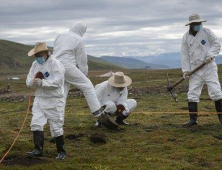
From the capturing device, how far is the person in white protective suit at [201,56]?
12.3m

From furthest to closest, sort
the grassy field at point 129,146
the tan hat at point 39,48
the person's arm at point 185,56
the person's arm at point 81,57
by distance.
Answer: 1. the person's arm at point 185,56
2. the person's arm at point 81,57
3. the tan hat at point 39,48
4. the grassy field at point 129,146

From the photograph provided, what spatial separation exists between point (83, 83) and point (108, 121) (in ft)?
4.51

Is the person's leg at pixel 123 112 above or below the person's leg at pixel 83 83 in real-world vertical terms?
below

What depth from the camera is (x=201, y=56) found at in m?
12.5

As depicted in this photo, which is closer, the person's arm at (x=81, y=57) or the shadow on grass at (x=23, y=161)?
the shadow on grass at (x=23, y=161)

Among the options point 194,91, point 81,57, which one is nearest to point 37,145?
point 81,57

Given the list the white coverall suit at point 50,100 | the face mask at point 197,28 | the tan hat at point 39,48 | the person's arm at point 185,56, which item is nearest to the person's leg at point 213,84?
the person's arm at point 185,56

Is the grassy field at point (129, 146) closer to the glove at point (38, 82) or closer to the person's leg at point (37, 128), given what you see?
the person's leg at point (37, 128)

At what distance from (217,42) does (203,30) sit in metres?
0.54

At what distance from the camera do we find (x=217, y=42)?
40.5 ft

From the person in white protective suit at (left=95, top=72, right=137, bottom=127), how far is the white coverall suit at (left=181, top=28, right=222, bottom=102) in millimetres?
2013

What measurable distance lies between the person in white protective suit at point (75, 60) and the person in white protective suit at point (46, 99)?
240 cm

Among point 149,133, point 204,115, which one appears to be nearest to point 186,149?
point 149,133

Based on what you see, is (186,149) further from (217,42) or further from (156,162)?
(217,42)
